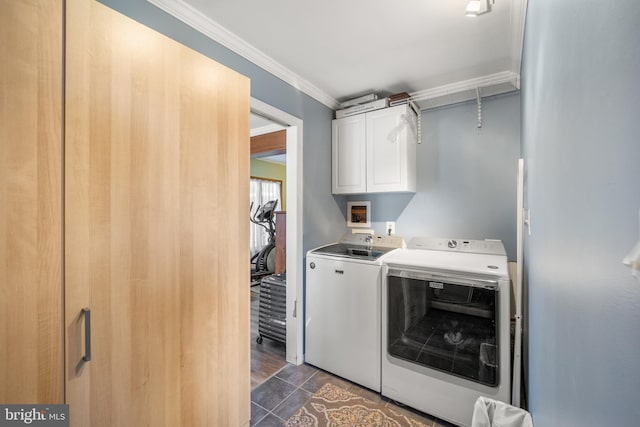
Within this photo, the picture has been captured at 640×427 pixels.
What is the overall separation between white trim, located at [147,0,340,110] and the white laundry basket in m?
2.59

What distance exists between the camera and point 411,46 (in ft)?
6.29

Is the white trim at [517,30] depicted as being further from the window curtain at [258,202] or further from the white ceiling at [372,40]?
the window curtain at [258,202]

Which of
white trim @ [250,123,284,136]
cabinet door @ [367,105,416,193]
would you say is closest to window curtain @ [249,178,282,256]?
white trim @ [250,123,284,136]

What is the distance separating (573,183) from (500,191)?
6.54ft

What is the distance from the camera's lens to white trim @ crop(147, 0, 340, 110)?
1.52 metres

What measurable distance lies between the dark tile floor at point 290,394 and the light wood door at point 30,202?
1348 millimetres

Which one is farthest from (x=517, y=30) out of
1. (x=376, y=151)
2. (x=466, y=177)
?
(x=376, y=151)

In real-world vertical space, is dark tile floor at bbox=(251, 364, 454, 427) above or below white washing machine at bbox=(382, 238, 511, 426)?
below

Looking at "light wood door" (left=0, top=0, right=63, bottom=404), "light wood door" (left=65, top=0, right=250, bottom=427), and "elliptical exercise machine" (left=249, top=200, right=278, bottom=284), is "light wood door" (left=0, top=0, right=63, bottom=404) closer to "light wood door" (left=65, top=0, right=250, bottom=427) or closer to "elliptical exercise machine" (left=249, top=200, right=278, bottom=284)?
"light wood door" (left=65, top=0, right=250, bottom=427)

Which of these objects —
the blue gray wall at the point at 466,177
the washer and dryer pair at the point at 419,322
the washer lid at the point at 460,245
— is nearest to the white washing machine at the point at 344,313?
the washer and dryer pair at the point at 419,322

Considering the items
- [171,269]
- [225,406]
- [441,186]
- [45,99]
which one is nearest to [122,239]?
[171,269]

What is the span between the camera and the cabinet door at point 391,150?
247cm

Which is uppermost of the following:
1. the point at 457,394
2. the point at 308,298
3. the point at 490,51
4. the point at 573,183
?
the point at 490,51

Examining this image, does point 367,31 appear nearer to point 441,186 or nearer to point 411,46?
point 411,46
